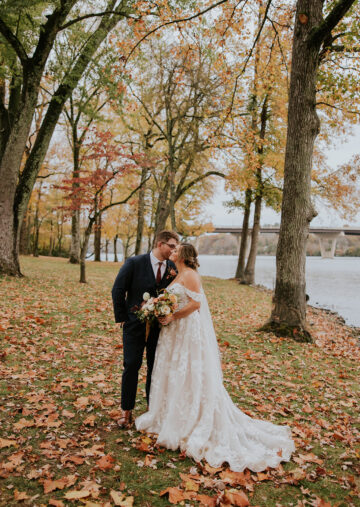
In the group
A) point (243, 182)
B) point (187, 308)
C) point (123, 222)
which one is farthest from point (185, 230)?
point (187, 308)

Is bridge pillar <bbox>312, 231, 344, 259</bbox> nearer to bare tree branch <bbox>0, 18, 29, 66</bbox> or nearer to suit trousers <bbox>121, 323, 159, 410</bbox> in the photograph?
bare tree branch <bbox>0, 18, 29, 66</bbox>

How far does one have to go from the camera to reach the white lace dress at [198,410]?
148 inches

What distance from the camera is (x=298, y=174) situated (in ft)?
29.2

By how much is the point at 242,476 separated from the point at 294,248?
643 cm

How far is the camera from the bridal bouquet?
3.84 metres

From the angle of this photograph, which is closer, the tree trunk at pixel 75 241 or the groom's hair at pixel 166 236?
the groom's hair at pixel 166 236

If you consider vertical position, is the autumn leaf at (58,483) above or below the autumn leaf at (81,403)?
above

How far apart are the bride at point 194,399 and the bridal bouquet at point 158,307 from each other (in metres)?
0.14

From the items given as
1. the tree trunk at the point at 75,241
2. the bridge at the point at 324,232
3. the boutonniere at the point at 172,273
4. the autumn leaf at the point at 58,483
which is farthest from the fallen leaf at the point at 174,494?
the bridge at the point at 324,232

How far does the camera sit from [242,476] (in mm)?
3432

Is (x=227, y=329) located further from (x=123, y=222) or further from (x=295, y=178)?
(x=123, y=222)

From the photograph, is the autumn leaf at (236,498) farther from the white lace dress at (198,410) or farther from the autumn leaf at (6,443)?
the autumn leaf at (6,443)

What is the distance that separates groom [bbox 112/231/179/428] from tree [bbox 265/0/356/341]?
18.0 ft

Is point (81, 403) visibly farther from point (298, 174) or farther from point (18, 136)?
point (18, 136)
